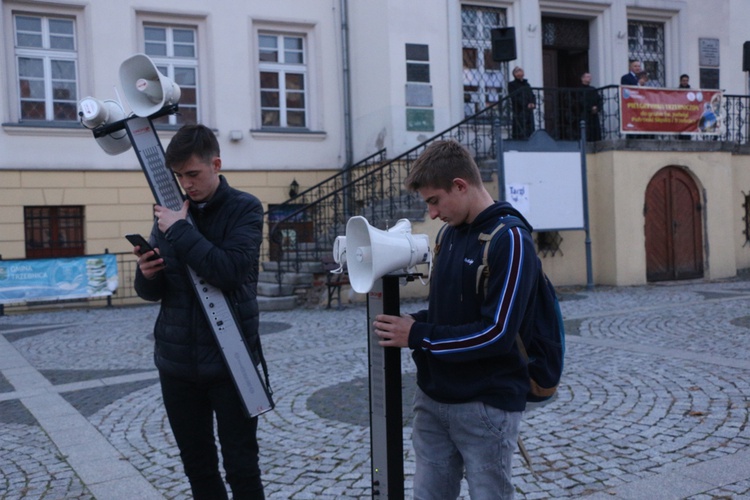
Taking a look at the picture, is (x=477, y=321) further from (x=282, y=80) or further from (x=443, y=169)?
(x=282, y=80)

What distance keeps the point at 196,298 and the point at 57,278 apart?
11224 mm

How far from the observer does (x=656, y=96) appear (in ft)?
46.0

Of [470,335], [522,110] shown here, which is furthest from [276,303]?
[470,335]

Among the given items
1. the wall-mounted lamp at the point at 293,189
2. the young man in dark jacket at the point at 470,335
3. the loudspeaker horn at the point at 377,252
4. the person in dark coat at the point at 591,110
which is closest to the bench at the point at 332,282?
the wall-mounted lamp at the point at 293,189

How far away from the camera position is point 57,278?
42.8 ft

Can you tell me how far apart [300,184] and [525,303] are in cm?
1394

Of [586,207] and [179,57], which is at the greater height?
[179,57]

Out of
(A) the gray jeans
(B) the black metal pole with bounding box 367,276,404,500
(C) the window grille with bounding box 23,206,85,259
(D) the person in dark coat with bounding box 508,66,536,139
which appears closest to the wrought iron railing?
(D) the person in dark coat with bounding box 508,66,536,139

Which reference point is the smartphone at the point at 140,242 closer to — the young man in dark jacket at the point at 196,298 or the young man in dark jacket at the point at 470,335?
the young man in dark jacket at the point at 196,298

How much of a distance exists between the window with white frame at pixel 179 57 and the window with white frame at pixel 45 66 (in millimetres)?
1547

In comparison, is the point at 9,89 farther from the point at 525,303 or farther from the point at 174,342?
the point at 525,303

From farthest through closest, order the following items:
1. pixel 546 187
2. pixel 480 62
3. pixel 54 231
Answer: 1. pixel 480 62
2. pixel 54 231
3. pixel 546 187

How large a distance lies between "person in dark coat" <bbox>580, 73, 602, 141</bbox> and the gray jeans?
12.8 m

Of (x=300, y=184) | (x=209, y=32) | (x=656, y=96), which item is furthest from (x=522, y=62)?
(x=209, y=32)
